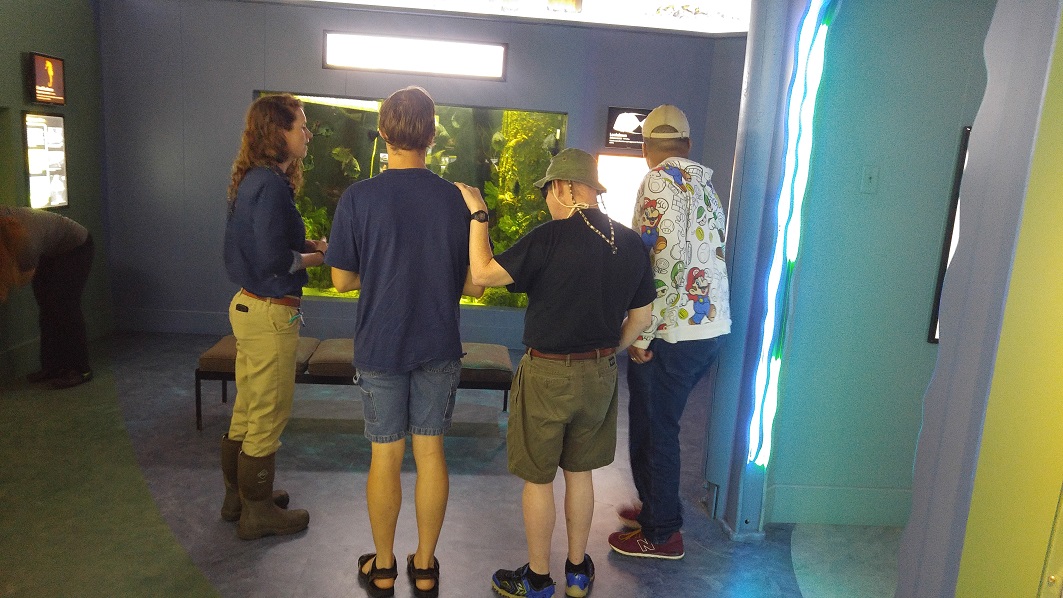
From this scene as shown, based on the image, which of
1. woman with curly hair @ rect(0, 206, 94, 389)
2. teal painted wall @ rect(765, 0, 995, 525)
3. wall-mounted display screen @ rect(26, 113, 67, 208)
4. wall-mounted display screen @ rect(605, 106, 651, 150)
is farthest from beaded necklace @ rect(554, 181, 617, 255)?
wall-mounted display screen @ rect(26, 113, 67, 208)

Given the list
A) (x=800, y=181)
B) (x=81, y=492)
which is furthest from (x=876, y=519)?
(x=81, y=492)

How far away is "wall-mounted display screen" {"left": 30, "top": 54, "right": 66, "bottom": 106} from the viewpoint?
5.54 metres

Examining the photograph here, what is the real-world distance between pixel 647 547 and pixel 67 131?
5.58 meters

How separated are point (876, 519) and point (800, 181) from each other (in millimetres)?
1796

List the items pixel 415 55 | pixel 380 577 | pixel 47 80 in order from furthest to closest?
pixel 415 55 → pixel 47 80 → pixel 380 577

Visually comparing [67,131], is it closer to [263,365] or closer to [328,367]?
[328,367]

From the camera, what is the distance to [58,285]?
5.21 meters

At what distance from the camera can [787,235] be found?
345 cm

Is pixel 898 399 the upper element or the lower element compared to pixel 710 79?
lower

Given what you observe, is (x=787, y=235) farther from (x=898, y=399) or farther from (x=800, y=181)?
(x=898, y=399)

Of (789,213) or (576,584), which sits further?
(789,213)

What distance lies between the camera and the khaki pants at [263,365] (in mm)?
3215

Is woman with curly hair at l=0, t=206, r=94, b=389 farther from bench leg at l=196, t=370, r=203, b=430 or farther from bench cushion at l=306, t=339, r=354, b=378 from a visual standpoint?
bench cushion at l=306, t=339, r=354, b=378

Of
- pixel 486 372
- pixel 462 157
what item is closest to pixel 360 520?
pixel 486 372
